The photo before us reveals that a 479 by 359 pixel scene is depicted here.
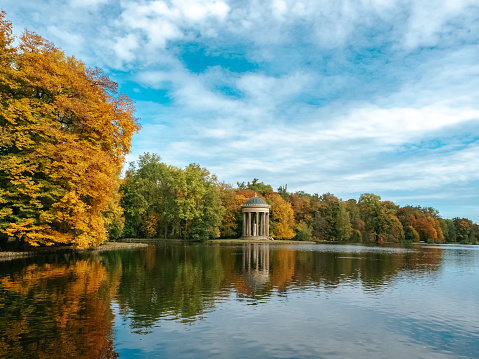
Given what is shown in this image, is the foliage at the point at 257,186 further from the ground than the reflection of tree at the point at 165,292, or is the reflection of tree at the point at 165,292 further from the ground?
the foliage at the point at 257,186

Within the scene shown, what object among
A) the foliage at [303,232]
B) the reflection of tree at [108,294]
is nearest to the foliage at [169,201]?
the foliage at [303,232]

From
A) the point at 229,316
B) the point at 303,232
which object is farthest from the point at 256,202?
the point at 229,316

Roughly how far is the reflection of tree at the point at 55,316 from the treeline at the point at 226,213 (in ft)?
144

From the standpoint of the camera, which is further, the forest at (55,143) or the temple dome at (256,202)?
the temple dome at (256,202)

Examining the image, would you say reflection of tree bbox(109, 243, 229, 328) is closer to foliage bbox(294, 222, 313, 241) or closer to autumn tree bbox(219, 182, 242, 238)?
autumn tree bbox(219, 182, 242, 238)

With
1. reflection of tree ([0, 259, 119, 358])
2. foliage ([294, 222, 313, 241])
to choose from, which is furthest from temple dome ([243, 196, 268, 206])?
reflection of tree ([0, 259, 119, 358])

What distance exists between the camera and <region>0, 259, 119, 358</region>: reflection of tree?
10.0 m

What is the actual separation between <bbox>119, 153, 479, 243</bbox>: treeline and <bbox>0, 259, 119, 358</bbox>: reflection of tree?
43800 millimetres

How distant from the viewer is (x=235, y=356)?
10.0 meters

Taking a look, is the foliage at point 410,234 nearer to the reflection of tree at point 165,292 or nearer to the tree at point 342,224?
the tree at point 342,224

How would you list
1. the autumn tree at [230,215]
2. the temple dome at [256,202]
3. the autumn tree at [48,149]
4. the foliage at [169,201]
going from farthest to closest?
the autumn tree at [230,215]
the temple dome at [256,202]
the foliage at [169,201]
the autumn tree at [48,149]

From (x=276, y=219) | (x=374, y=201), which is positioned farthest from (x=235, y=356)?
(x=374, y=201)

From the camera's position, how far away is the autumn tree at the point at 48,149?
3086 cm

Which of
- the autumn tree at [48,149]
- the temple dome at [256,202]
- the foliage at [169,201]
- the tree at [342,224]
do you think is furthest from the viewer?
the tree at [342,224]
